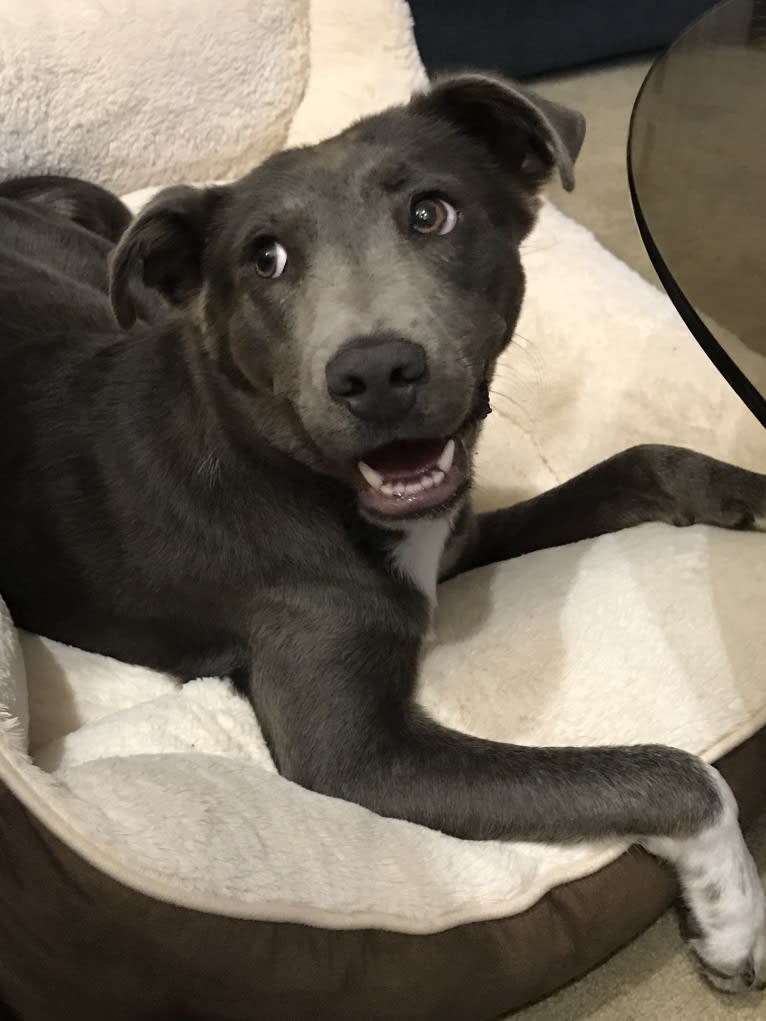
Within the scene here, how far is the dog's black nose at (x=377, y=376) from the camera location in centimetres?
124

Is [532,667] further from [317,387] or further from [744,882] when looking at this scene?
[317,387]

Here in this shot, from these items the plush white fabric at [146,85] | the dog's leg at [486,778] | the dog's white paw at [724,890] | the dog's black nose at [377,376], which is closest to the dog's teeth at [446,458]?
the dog's black nose at [377,376]

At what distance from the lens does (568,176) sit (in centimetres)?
143

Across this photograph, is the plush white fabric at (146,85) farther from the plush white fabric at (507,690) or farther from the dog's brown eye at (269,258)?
the dog's brown eye at (269,258)

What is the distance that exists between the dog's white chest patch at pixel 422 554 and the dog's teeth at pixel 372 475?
0.15m

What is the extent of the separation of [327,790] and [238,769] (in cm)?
13

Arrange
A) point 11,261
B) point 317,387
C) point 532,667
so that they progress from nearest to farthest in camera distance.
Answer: point 317,387 → point 532,667 → point 11,261

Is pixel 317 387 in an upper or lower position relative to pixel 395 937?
upper

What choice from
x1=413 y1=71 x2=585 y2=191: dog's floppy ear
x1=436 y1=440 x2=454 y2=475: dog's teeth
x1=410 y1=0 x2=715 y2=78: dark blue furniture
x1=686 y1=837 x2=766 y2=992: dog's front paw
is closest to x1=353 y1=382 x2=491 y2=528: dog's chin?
x1=436 y1=440 x2=454 y2=475: dog's teeth

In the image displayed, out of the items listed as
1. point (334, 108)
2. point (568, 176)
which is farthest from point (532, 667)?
point (334, 108)

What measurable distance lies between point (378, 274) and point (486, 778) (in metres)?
0.67

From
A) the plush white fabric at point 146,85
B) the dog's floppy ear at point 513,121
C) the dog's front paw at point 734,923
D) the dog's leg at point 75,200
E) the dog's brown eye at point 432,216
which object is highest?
the dog's floppy ear at point 513,121

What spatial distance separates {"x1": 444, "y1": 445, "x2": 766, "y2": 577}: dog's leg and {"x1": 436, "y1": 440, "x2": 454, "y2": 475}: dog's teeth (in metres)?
0.47

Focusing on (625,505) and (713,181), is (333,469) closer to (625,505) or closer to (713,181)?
(625,505)
